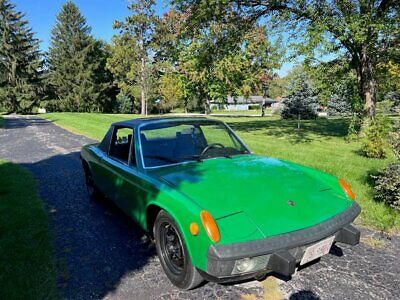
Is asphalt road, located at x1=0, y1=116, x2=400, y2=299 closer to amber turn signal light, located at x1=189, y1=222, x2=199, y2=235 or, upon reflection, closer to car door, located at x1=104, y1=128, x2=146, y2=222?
car door, located at x1=104, y1=128, x2=146, y2=222

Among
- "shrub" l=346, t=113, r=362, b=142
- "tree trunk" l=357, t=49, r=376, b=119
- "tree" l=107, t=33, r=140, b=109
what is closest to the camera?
"shrub" l=346, t=113, r=362, b=142

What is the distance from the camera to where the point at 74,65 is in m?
49.3

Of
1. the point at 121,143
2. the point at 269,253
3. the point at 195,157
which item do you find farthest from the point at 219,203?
the point at 121,143

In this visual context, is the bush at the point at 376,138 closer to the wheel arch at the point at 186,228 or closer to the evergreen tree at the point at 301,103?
the wheel arch at the point at 186,228

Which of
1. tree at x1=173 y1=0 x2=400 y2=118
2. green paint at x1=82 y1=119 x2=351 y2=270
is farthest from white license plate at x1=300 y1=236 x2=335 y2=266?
tree at x1=173 y1=0 x2=400 y2=118

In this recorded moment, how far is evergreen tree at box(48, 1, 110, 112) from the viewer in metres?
49.0

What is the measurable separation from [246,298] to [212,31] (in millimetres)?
13516

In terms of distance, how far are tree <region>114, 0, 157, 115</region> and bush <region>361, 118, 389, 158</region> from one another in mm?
36990

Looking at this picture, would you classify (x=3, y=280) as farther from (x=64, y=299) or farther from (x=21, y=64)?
(x=21, y=64)

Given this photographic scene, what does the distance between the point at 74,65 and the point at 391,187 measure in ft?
171

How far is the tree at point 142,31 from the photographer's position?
41.2 m

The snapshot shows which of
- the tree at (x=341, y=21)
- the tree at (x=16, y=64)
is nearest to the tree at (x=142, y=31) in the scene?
the tree at (x=16, y=64)

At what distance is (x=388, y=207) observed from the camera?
4.54 m

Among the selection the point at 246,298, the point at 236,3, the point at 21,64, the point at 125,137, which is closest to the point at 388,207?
the point at 246,298
